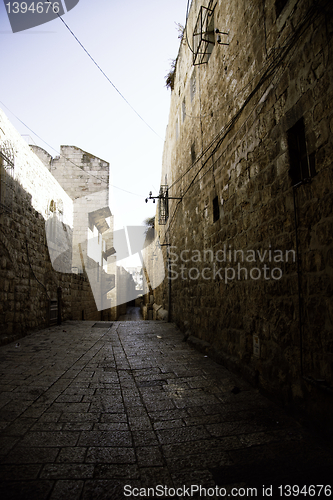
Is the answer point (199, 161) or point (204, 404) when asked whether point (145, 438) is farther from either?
point (199, 161)

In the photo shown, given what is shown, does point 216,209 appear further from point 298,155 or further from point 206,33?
point 206,33

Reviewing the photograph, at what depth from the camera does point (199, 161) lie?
609 cm

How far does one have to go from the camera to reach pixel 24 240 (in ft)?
23.7

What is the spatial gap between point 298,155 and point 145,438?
9.07 feet

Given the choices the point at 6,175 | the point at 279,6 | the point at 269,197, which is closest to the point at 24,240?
the point at 6,175

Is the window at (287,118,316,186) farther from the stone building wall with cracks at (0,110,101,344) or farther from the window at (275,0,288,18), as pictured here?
the stone building wall with cracks at (0,110,101,344)

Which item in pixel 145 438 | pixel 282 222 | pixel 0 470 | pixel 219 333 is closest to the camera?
pixel 0 470

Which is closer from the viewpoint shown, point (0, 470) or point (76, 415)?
point (0, 470)

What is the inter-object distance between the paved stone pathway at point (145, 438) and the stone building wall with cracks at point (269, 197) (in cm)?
37

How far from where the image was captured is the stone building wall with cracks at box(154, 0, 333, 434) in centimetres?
225

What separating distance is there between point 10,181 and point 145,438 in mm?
6218

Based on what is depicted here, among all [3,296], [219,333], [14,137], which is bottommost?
[219,333]

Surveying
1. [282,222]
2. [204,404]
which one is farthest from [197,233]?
[204,404]

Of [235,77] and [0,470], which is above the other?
[235,77]
